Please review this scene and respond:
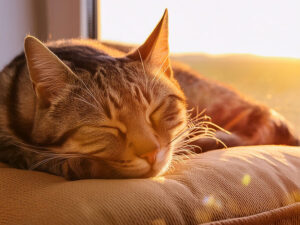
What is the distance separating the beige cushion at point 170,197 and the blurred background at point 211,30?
848 millimetres

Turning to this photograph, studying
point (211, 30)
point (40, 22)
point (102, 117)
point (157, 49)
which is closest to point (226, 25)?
point (211, 30)

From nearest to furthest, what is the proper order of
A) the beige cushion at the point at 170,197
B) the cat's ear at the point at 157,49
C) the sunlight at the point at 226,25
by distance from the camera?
the beige cushion at the point at 170,197, the cat's ear at the point at 157,49, the sunlight at the point at 226,25

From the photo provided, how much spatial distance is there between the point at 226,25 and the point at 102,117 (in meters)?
0.94

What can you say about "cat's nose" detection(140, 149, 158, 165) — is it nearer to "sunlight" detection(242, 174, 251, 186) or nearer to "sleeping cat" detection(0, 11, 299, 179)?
"sleeping cat" detection(0, 11, 299, 179)

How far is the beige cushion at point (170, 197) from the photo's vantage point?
0.66m

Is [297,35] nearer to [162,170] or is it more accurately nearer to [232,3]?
[232,3]

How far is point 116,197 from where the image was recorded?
693 mm

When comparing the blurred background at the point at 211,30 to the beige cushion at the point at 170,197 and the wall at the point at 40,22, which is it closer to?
the wall at the point at 40,22

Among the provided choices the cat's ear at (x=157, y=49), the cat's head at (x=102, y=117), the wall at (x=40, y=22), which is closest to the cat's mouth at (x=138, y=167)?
the cat's head at (x=102, y=117)

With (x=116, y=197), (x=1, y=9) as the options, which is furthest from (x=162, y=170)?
(x=1, y=9)

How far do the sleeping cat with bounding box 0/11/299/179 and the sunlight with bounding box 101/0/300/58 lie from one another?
1.89 ft

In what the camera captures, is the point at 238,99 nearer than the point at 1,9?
A: Yes

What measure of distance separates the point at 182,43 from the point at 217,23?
0.21 meters

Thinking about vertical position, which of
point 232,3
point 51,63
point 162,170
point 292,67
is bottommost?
point 162,170
